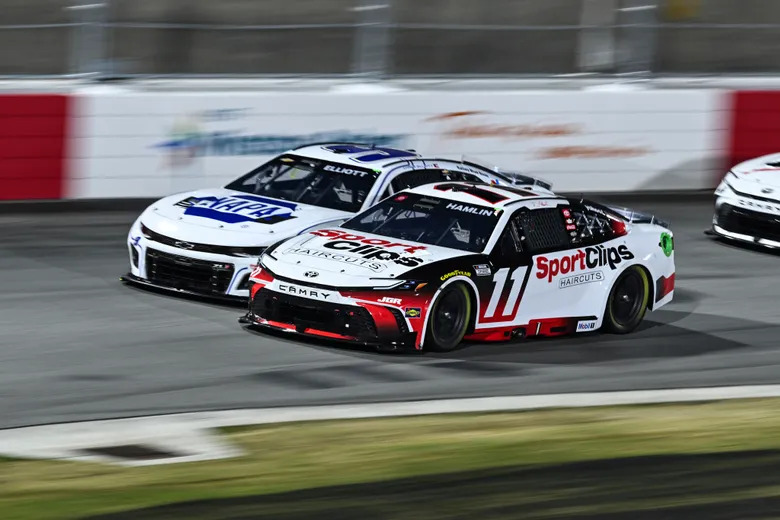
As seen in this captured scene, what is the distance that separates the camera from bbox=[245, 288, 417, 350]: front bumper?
32.7 ft

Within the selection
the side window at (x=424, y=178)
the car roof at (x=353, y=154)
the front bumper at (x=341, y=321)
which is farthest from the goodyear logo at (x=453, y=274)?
the car roof at (x=353, y=154)

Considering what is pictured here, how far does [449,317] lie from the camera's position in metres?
10.2

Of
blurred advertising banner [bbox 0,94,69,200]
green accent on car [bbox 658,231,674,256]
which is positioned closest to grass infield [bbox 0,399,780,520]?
green accent on car [bbox 658,231,674,256]

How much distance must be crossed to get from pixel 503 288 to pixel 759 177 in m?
5.99

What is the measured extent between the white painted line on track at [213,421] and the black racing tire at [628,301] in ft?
5.94

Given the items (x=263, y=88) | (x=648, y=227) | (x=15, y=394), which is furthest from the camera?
(x=263, y=88)

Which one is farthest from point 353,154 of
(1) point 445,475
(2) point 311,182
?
(1) point 445,475

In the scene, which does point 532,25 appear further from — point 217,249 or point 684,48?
point 217,249

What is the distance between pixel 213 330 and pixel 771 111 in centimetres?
1060

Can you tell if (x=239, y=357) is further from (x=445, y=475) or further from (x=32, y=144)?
(x=32, y=144)

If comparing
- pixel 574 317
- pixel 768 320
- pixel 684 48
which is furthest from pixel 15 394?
pixel 684 48

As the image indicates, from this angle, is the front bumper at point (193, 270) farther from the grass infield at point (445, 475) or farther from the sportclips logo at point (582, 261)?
the grass infield at point (445, 475)

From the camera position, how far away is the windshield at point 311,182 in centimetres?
1239

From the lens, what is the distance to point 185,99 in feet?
52.0
